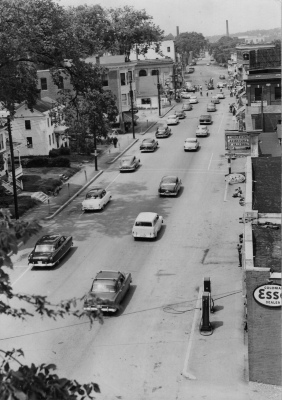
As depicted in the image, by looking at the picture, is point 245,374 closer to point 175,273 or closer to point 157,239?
point 175,273

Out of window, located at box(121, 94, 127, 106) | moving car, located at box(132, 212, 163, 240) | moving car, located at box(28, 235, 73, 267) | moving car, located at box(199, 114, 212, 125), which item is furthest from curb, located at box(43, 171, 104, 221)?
window, located at box(121, 94, 127, 106)

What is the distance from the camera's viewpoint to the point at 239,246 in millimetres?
35031

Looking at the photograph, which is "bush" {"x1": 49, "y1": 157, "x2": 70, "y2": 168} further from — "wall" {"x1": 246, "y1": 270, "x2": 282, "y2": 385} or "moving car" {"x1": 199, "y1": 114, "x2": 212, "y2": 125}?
"wall" {"x1": 246, "y1": 270, "x2": 282, "y2": 385}

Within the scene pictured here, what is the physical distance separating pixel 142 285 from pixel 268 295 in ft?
39.0

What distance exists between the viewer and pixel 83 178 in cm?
5791

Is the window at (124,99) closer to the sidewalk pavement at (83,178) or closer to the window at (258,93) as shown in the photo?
the sidewalk pavement at (83,178)

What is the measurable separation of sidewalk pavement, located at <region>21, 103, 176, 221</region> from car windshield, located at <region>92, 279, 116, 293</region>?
15397 mm

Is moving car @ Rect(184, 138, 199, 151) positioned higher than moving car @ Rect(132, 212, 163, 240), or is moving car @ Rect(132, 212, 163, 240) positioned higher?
moving car @ Rect(184, 138, 199, 151)

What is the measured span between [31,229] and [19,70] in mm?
38740

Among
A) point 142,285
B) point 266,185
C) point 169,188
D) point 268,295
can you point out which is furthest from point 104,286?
point 169,188

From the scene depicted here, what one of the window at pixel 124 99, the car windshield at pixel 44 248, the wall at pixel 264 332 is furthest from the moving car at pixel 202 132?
the wall at pixel 264 332

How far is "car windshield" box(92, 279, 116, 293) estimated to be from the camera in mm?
28828

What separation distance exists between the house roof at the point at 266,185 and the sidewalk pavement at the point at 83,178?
15942mm

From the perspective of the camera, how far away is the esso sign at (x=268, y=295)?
2080cm
